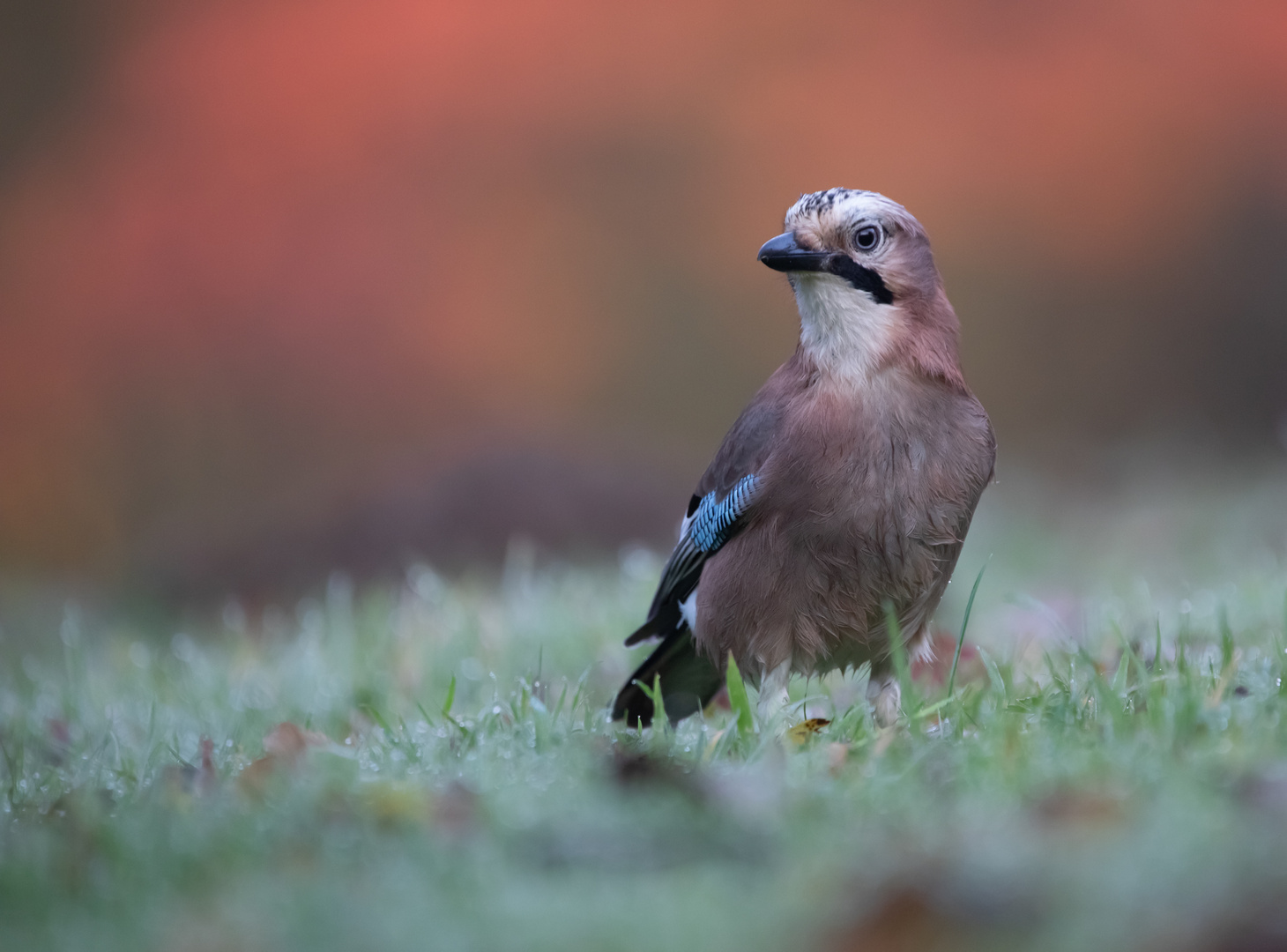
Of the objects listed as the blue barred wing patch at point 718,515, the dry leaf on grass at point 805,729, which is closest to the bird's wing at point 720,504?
the blue barred wing patch at point 718,515

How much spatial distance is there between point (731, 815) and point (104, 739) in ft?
6.61

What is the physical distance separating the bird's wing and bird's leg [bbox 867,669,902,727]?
56cm

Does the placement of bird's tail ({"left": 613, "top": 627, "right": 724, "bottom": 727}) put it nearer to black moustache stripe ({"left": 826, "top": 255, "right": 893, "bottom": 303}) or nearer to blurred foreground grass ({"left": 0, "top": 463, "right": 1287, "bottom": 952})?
blurred foreground grass ({"left": 0, "top": 463, "right": 1287, "bottom": 952})

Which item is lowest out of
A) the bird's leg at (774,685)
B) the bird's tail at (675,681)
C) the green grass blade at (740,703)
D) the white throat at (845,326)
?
the bird's tail at (675,681)

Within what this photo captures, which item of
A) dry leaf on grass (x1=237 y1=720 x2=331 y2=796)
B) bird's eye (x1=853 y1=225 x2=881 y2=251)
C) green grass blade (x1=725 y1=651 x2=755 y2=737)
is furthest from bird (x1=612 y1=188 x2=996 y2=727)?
dry leaf on grass (x1=237 y1=720 x2=331 y2=796)

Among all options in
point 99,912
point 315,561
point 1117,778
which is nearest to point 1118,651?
point 1117,778

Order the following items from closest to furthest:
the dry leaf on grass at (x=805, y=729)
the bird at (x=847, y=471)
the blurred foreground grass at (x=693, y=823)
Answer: the blurred foreground grass at (x=693, y=823) < the dry leaf on grass at (x=805, y=729) < the bird at (x=847, y=471)

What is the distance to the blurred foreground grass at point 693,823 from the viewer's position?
1.75m

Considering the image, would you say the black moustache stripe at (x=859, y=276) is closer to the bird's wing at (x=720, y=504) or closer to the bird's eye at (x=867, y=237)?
the bird's eye at (x=867, y=237)

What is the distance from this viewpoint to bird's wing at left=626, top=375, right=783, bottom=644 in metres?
3.56

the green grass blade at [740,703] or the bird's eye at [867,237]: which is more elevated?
the bird's eye at [867,237]

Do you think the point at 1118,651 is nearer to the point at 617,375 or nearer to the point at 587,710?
the point at 587,710

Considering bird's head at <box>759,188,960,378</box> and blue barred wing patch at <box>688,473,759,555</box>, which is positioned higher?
bird's head at <box>759,188,960,378</box>

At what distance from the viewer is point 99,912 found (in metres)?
2.02
